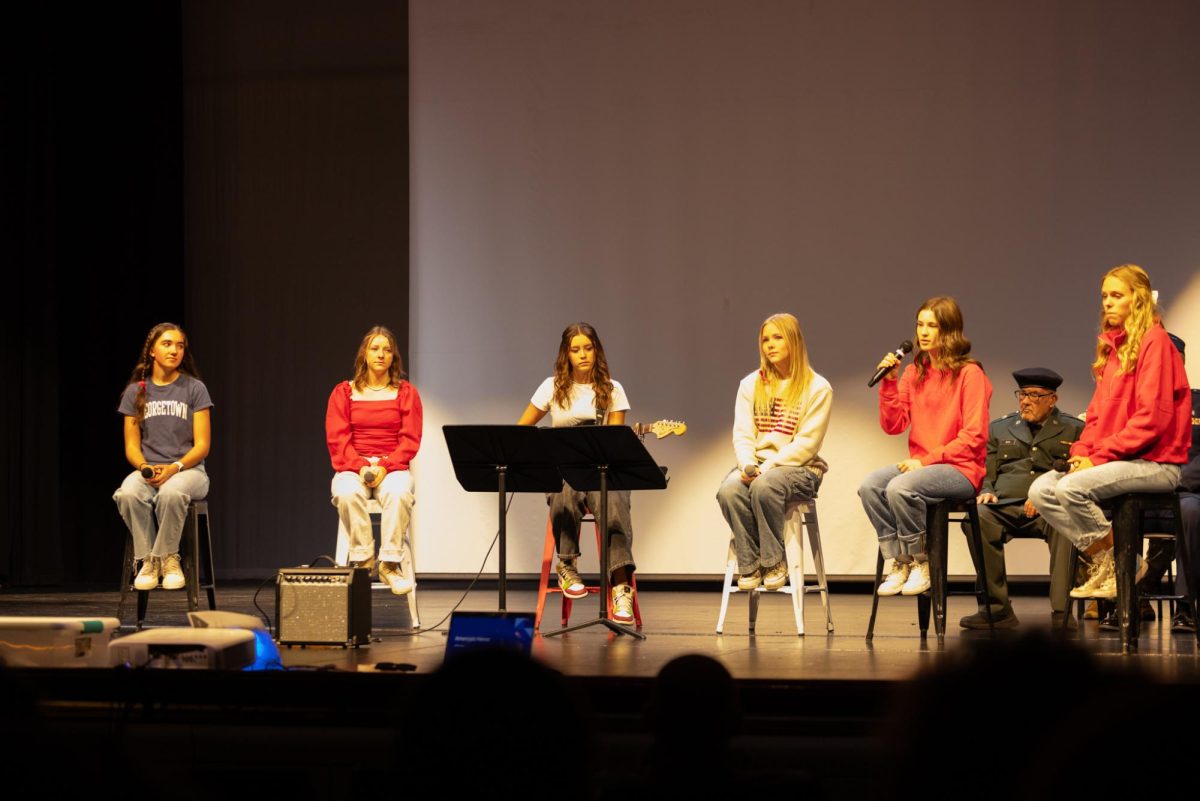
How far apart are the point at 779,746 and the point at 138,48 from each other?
6704 millimetres

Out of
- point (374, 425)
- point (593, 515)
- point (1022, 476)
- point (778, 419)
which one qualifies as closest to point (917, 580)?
point (778, 419)

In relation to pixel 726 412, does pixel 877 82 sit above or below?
above

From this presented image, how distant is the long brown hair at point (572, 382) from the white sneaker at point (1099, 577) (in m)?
2.01

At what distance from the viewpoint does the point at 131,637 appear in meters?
3.07

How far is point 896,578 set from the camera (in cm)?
460

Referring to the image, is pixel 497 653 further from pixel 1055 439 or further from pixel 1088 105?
pixel 1088 105

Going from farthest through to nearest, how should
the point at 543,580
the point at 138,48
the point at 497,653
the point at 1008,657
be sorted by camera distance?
the point at 138,48, the point at 543,580, the point at 497,653, the point at 1008,657

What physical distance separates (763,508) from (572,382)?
1.06 metres

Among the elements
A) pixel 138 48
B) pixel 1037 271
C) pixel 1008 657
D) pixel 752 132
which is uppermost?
pixel 138 48

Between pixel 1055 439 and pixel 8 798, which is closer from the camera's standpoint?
pixel 8 798

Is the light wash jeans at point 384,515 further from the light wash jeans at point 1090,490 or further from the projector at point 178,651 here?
the light wash jeans at point 1090,490

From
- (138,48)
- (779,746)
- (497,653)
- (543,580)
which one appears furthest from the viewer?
(138,48)

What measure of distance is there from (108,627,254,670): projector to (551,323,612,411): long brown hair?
96.9 inches

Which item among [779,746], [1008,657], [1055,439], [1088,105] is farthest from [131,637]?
[1088,105]
